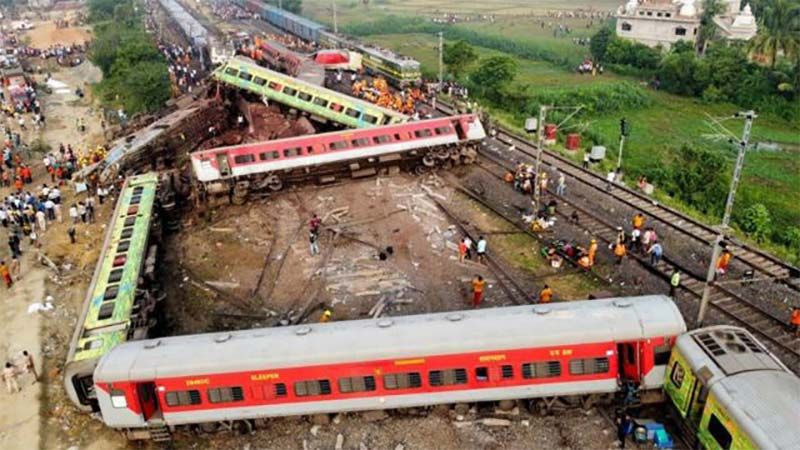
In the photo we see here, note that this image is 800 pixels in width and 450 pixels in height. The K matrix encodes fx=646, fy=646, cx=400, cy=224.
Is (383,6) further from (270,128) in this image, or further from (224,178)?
(224,178)

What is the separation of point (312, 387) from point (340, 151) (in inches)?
793

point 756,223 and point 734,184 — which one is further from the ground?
point 734,184

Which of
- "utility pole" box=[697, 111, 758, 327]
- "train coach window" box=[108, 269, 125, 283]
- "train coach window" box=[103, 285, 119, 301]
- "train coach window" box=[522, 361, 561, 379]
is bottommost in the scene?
"train coach window" box=[108, 269, 125, 283]

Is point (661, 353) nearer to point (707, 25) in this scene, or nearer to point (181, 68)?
point (181, 68)

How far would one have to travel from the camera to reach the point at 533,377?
17.5 metres

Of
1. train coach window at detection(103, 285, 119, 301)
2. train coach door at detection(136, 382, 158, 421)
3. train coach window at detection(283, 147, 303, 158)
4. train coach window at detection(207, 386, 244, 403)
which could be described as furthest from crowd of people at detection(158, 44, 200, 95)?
train coach window at detection(207, 386, 244, 403)

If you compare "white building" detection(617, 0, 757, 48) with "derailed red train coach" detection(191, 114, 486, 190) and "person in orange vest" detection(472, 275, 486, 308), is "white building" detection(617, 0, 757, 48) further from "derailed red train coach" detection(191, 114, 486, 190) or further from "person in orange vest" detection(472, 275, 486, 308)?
"person in orange vest" detection(472, 275, 486, 308)

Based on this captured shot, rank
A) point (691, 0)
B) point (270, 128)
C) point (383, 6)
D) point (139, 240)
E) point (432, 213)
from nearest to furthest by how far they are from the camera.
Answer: point (139, 240) < point (432, 213) < point (270, 128) < point (691, 0) < point (383, 6)

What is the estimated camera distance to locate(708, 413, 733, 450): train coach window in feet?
47.1

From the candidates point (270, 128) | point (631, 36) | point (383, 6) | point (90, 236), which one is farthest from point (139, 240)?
point (383, 6)

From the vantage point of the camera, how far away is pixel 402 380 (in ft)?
57.5

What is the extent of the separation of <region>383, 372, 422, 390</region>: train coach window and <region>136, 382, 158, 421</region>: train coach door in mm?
6359

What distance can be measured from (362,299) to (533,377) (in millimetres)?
9110

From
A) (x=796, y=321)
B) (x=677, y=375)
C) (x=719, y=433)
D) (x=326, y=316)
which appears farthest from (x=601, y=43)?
(x=719, y=433)
